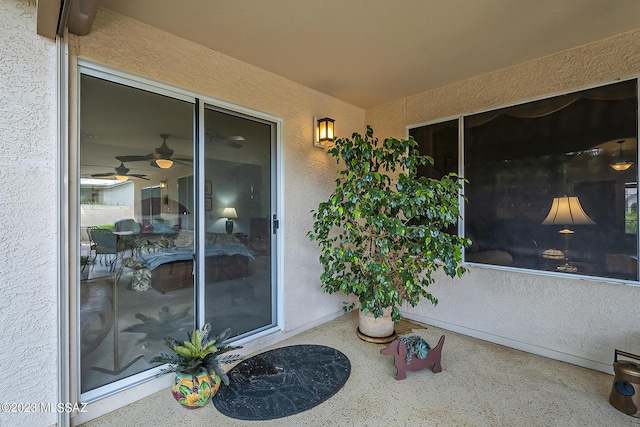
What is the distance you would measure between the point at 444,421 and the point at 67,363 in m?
2.35

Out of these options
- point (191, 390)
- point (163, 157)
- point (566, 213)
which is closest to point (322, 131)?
point (163, 157)

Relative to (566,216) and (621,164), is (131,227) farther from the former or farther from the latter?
(621,164)

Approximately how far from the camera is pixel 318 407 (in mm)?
1945

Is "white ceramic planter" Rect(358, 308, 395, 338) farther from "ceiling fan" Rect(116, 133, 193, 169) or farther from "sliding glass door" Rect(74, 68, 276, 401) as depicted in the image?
"ceiling fan" Rect(116, 133, 193, 169)

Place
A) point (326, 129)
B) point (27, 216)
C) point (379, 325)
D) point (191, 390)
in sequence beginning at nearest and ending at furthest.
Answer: point (27, 216) → point (191, 390) → point (379, 325) → point (326, 129)

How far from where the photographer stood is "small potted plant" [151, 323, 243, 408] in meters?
1.89

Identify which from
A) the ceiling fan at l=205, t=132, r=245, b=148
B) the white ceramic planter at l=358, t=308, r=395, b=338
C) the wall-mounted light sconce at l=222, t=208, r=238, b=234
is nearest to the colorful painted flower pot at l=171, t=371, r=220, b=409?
the wall-mounted light sconce at l=222, t=208, r=238, b=234

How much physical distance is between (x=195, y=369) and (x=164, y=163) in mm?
1493

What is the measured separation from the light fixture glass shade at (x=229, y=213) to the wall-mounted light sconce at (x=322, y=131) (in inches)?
47.9

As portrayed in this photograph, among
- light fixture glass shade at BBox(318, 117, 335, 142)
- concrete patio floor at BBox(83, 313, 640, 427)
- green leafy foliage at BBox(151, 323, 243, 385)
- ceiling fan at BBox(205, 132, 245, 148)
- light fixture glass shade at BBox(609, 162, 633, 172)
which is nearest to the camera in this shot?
concrete patio floor at BBox(83, 313, 640, 427)

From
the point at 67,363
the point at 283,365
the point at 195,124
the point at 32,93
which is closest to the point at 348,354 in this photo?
the point at 283,365

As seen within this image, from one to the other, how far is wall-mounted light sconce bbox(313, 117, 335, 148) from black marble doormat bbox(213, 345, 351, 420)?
2135 millimetres

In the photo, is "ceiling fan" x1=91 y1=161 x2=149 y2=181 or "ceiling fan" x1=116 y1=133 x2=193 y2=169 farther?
"ceiling fan" x1=116 y1=133 x2=193 y2=169

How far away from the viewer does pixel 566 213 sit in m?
2.51
